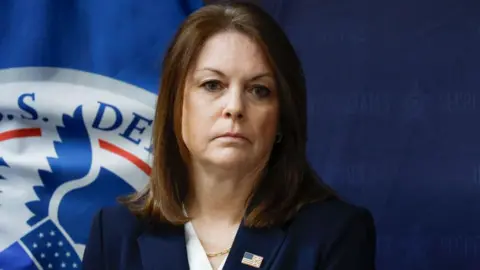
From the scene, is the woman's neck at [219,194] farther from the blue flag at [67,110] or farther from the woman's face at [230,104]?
Result: the blue flag at [67,110]

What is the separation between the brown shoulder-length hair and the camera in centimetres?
123

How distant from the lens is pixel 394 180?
4.94 feet

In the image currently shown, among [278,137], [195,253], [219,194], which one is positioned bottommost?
[195,253]

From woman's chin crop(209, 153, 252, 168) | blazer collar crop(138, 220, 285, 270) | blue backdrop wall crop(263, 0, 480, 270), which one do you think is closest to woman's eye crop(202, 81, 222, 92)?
woman's chin crop(209, 153, 252, 168)

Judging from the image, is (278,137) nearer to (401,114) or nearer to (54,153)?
(401,114)

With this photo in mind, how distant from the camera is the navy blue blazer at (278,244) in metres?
1.21

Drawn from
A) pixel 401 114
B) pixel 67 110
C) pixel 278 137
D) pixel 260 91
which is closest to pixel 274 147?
pixel 278 137

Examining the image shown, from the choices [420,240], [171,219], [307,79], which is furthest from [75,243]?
[420,240]

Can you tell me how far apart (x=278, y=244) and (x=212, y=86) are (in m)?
0.29

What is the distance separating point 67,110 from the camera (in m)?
1.60

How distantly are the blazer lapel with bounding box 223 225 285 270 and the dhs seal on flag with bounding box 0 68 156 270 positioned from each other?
17.8 inches

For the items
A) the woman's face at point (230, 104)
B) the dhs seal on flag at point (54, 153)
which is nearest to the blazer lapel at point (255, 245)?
the woman's face at point (230, 104)

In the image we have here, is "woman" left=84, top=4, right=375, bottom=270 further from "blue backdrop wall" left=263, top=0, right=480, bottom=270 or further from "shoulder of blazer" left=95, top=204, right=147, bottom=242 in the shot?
"blue backdrop wall" left=263, top=0, right=480, bottom=270

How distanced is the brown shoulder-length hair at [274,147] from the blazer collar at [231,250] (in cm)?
2
